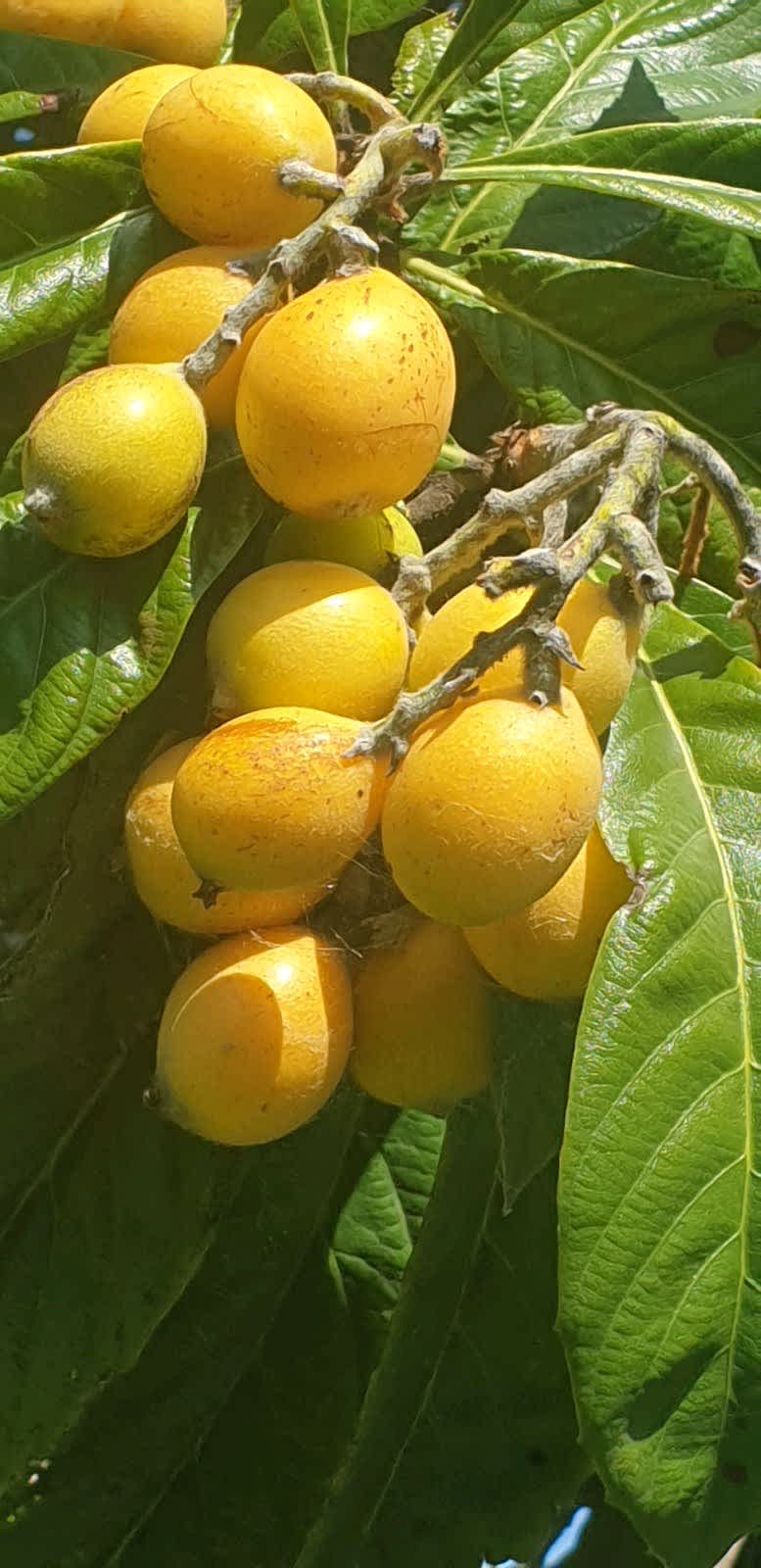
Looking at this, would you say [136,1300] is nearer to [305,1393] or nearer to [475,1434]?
[305,1393]

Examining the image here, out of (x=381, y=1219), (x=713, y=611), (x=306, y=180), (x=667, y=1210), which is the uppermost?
(x=306, y=180)

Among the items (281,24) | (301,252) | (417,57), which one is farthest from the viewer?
(417,57)

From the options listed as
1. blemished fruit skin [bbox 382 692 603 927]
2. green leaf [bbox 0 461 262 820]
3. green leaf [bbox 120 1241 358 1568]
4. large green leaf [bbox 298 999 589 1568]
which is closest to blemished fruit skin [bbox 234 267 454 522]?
green leaf [bbox 0 461 262 820]

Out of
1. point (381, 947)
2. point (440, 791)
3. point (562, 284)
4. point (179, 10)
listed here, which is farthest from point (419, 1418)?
point (179, 10)

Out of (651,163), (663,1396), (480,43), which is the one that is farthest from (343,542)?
(480,43)

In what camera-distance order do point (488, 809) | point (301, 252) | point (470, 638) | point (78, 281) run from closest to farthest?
point (488, 809) < point (470, 638) < point (301, 252) < point (78, 281)

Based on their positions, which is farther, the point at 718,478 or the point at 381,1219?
the point at 381,1219

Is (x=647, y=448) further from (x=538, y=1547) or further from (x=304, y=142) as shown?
(x=538, y=1547)
